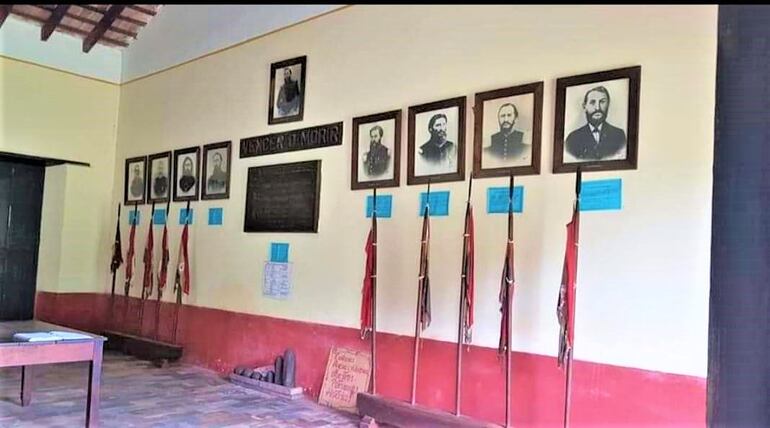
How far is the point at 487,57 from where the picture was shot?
14.0ft

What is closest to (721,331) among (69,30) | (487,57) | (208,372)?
(487,57)

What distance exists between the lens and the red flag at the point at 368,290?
464 centimetres

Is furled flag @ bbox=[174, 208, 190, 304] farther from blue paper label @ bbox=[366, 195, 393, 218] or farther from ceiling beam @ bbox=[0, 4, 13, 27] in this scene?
ceiling beam @ bbox=[0, 4, 13, 27]

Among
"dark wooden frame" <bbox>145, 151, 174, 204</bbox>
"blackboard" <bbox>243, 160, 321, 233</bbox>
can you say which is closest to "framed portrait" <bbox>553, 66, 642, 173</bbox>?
"blackboard" <bbox>243, 160, 321, 233</bbox>

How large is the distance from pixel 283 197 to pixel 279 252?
0.50 metres

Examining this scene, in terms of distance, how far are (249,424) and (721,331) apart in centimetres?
308

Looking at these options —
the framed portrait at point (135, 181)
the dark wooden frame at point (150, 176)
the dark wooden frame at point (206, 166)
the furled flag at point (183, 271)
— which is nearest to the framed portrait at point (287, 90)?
the dark wooden frame at point (206, 166)

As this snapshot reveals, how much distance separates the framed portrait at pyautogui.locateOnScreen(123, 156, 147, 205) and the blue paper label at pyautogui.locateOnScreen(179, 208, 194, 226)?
34.6 inches

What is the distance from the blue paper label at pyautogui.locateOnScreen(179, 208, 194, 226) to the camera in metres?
6.61

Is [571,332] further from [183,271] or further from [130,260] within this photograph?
[130,260]

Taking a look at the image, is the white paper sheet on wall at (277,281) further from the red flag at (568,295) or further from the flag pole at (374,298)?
the red flag at (568,295)

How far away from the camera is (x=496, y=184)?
4.15 meters

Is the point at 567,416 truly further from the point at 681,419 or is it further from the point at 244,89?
the point at 244,89

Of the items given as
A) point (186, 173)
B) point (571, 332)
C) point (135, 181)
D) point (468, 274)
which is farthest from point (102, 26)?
point (571, 332)
